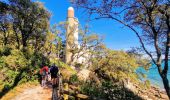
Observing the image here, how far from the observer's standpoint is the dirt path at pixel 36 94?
17.2 metres

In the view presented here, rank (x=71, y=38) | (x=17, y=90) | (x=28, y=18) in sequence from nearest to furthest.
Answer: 1. (x=17, y=90)
2. (x=28, y=18)
3. (x=71, y=38)

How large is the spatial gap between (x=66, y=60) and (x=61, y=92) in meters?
27.9

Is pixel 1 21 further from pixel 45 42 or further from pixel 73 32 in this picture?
pixel 73 32

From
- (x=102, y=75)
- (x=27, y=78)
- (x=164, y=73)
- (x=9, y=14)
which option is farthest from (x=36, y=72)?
(x=164, y=73)

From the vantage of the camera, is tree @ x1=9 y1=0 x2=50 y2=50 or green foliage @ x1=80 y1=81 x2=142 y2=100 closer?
green foliage @ x1=80 y1=81 x2=142 y2=100

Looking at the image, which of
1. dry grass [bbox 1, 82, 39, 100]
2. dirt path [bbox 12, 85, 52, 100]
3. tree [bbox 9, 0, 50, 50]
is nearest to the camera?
dirt path [bbox 12, 85, 52, 100]

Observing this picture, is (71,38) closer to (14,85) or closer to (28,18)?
(28,18)

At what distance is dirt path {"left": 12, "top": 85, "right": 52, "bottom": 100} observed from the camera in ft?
56.5

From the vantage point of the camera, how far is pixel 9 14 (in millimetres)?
30375

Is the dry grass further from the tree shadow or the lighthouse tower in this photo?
the lighthouse tower

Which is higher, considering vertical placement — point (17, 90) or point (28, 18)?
point (28, 18)

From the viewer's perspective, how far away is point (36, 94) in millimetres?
18109

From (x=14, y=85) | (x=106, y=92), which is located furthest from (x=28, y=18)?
(x=106, y=92)

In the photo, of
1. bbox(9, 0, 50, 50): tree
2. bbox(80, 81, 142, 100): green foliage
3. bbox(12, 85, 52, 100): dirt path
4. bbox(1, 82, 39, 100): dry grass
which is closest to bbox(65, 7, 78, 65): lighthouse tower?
bbox(9, 0, 50, 50): tree
